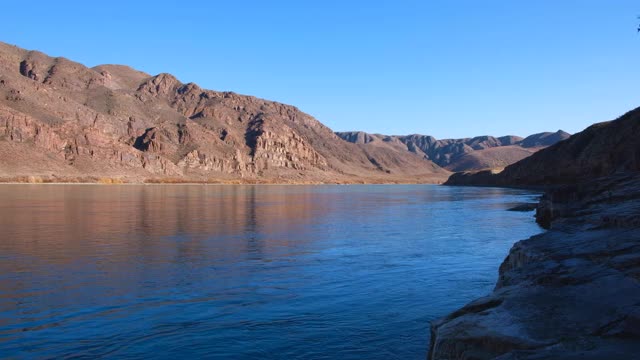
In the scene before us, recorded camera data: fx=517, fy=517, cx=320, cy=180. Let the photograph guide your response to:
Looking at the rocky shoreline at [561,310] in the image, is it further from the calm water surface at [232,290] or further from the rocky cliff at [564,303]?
the calm water surface at [232,290]

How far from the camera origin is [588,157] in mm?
73312

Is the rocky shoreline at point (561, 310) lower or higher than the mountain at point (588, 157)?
lower

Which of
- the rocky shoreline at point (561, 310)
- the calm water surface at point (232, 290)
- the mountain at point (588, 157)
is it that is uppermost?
the mountain at point (588, 157)

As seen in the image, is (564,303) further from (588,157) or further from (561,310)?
(588,157)

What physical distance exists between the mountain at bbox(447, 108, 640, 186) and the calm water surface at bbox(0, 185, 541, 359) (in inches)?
845

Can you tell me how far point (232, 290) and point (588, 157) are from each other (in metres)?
71.1

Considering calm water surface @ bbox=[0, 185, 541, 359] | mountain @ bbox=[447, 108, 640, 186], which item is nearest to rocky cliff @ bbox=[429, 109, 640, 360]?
calm water surface @ bbox=[0, 185, 541, 359]

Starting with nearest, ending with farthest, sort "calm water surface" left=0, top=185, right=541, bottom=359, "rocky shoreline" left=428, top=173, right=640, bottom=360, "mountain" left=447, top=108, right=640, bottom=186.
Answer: "rocky shoreline" left=428, top=173, right=640, bottom=360, "calm water surface" left=0, top=185, right=541, bottom=359, "mountain" left=447, top=108, right=640, bottom=186

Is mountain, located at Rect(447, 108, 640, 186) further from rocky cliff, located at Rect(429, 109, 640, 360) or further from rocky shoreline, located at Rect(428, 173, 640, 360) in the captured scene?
rocky shoreline, located at Rect(428, 173, 640, 360)

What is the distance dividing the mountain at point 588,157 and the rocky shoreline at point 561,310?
27.1 meters

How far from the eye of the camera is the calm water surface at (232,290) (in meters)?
10.6

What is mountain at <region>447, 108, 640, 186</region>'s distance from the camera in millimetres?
53375

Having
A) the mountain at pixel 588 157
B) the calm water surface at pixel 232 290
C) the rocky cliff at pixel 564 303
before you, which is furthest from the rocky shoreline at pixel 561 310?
the mountain at pixel 588 157

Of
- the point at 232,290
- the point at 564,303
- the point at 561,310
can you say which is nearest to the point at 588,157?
the point at 232,290
